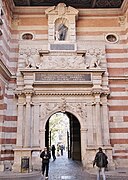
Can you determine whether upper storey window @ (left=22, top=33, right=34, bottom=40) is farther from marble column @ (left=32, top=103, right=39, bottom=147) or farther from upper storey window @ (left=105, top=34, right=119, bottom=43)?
upper storey window @ (left=105, top=34, right=119, bottom=43)

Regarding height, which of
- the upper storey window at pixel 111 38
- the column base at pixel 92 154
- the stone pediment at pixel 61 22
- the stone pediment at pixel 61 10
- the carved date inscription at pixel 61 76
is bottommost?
the column base at pixel 92 154

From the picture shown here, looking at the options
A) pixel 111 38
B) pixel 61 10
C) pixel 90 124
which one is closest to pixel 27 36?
pixel 61 10

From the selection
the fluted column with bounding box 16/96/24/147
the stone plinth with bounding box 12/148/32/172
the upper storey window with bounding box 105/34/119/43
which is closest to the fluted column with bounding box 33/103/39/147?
the stone plinth with bounding box 12/148/32/172

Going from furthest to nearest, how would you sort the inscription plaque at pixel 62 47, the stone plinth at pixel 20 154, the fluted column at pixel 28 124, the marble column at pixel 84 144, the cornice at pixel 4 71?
the inscription plaque at pixel 62 47
the marble column at pixel 84 144
the fluted column at pixel 28 124
the stone plinth at pixel 20 154
the cornice at pixel 4 71

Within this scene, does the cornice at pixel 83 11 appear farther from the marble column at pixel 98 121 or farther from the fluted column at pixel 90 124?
the fluted column at pixel 90 124

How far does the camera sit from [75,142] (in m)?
20.2

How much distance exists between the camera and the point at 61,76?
51.8 feet

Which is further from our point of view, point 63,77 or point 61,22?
point 61,22

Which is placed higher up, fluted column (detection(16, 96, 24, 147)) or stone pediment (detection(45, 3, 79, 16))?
stone pediment (detection(45, 3, 79, 16))

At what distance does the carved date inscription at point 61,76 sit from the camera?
15703mm

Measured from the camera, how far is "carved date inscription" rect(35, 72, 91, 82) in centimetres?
1570

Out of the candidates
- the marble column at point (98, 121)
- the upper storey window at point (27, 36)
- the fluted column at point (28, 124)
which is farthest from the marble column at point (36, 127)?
the upper storey window at point (27, 36)

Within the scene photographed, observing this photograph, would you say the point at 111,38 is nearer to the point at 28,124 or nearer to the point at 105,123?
the point at 105,123

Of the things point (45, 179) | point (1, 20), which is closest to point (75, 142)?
point (45, 179)
